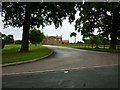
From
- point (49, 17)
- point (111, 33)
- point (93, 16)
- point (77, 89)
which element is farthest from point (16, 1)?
point (111, 33)

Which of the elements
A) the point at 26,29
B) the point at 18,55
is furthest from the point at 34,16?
the point at 18,55

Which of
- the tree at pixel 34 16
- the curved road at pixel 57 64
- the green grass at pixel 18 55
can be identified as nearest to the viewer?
the curved road at pixel 57 64

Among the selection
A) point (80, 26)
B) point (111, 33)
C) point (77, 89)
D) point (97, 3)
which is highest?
point (97, 3)

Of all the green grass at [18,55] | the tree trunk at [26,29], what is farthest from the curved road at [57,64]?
the tree trunk at [26,29]

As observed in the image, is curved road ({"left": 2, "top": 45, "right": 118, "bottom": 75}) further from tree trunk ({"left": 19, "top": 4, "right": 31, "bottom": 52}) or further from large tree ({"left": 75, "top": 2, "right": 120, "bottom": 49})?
large tree ({"left": 75, "top": 2, "right": 120, "bottom": 49})

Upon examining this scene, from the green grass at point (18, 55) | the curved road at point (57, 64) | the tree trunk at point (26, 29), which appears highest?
the tree trunk at point (26, 29)

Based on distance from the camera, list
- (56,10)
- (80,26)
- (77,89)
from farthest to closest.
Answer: (80,26) → (56,10) → (77,89)

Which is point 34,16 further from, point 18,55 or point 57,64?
point 57,64

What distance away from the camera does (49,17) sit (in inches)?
766

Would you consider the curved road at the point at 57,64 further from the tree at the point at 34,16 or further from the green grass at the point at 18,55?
the tree at the point at 34,16

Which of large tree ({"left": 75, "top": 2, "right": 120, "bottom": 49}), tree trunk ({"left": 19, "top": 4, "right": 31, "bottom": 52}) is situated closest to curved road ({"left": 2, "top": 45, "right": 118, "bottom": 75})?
tree trunk ({"left": 19, "top": 4, "right": 31, "bottom": 52})

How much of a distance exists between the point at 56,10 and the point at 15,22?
6240mm

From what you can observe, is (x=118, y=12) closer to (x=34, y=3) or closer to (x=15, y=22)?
(x=34, y=3)

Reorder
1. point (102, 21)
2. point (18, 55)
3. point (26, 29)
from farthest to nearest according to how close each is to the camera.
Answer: point (102, 21), point (26, 29), point (18, 55)
